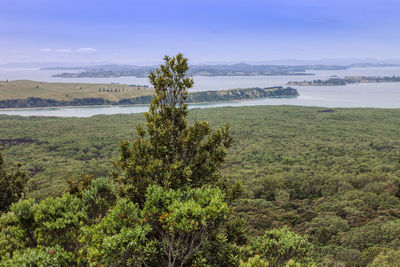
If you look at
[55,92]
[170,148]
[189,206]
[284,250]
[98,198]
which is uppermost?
[55,92]

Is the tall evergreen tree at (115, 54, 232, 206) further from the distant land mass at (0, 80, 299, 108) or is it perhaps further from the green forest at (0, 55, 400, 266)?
the distant land mass at (0, 80, 299, 108)

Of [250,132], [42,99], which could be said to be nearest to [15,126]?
[42,99]

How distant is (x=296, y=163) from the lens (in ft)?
220

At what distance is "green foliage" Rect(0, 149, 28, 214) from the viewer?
13852 mm

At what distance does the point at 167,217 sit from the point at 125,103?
179 metres

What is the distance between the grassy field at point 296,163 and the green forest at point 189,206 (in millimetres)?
281

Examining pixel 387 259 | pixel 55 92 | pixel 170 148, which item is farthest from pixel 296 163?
pixel 55 92

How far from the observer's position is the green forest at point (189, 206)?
6875 millimetres

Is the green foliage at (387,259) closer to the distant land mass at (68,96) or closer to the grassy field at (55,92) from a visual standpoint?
the distant land mass at (68,96)

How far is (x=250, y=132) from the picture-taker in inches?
4176

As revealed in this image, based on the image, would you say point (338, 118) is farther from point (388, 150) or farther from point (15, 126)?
point (15, 126)

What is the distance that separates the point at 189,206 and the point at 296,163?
66.1m

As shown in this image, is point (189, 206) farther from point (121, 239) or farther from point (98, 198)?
point (98, 198)

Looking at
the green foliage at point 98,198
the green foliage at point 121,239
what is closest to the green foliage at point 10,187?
the green foliage at point 98,198
